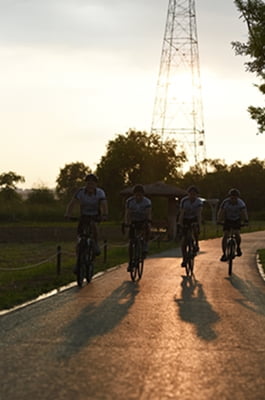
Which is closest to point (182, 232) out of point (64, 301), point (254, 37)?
point (64, 301)

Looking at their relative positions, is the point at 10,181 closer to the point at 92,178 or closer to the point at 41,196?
the point at 41,196

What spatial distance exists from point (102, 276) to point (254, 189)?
110217mm

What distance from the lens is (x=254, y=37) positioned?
20953mm

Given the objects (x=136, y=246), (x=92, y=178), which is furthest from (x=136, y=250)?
(x=92, y=178)

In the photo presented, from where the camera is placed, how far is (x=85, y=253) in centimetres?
1346

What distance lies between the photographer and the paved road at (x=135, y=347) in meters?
5.67

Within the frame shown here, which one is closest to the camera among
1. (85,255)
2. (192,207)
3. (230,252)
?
(85,255)

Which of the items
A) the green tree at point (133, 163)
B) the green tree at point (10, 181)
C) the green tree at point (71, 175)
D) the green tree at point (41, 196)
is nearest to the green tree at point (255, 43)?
the green tree at point (133, 163)

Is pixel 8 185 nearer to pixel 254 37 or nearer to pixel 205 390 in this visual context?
pixel 254 37

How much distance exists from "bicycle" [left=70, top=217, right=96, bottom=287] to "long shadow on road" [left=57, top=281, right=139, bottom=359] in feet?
4.37

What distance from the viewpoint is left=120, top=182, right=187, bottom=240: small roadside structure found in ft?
132

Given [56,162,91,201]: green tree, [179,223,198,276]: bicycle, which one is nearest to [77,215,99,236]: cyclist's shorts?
[179,223,198,276]: bicycle

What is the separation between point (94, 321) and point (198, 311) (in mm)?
1911

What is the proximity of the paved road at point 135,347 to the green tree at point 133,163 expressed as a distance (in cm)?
5633
